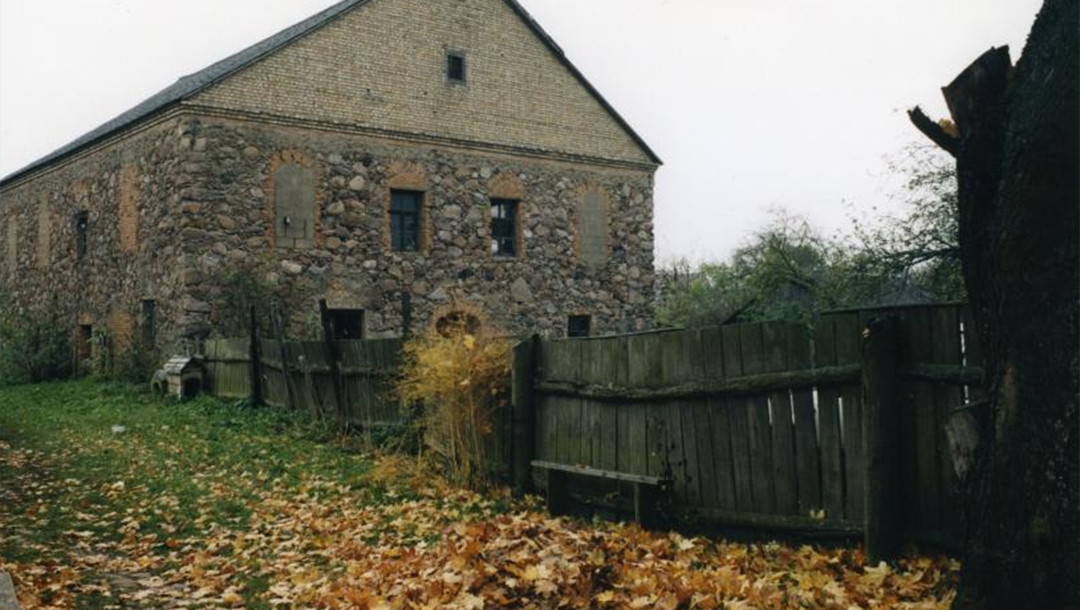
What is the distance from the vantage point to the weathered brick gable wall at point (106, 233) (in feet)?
60.1

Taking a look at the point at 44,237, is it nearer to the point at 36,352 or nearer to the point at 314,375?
the point at 36,352

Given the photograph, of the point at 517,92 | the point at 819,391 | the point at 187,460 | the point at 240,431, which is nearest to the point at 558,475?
the point at 819,391

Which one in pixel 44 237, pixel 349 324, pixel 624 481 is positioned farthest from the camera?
pixel 44 237

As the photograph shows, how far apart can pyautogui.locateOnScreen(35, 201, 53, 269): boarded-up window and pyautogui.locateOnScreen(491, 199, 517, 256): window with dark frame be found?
12.8m

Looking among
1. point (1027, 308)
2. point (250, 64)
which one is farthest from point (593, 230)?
point (1027, 308)

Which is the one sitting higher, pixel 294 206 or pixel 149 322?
pixel 294 206

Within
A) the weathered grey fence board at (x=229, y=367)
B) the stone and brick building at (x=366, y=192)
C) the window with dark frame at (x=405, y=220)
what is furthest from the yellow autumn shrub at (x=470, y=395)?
the window with dark frame at (x=405, y=220)

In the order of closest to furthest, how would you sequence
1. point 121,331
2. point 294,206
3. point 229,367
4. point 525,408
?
point 525,408
point 229,367
point 294,206
point 121,331

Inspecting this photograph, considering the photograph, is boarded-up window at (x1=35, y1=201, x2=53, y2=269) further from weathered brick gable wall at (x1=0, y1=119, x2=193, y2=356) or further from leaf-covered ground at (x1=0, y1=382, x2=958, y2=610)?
leaf-covered ground at (x1=0, y1=382, x2=958, y2=610)

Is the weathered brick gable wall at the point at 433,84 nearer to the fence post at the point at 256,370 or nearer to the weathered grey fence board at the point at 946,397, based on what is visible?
the fence post at the point at 256,370

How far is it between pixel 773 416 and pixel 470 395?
368cm

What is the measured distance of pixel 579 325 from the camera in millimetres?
23531

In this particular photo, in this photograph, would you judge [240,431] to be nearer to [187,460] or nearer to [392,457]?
[187,460]

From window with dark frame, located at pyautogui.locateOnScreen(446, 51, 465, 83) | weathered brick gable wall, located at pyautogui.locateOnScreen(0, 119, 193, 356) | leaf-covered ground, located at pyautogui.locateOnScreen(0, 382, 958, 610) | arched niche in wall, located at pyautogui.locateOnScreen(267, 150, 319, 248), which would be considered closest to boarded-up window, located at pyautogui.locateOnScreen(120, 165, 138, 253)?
weathered brick gable wall, located at pyautogui.locateOnScreen(0, 119, 193, 356)
